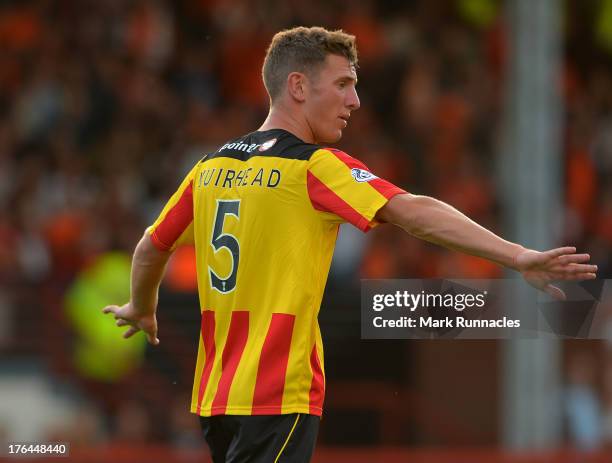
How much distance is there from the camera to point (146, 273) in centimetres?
516

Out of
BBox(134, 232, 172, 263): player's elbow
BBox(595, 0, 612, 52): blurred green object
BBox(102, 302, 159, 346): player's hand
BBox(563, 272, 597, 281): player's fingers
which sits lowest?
BBox(563, 272, 597, 281): player's fingers

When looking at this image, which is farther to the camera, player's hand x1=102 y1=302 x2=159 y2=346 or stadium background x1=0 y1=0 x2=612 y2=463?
stadium background x1=0 y1=0 x2=612 y2=463

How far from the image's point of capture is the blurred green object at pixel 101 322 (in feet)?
37.1

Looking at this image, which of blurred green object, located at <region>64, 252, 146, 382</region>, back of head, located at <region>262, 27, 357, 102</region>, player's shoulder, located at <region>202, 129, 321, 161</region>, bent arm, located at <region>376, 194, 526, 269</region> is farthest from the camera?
blurred green object, located at <region>64, 252, 146, 382</region>

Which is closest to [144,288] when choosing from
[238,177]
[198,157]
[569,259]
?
[238,177]

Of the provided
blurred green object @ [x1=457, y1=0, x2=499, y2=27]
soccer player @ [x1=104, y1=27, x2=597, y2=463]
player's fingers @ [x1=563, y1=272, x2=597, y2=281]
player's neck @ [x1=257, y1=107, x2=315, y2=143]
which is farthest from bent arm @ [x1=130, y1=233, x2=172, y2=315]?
blurred green object @ [x1=457, y1=0, x2=499, y2=27]

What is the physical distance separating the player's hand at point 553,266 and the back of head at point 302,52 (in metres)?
0.99

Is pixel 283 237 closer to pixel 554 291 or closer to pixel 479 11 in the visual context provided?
pixel 554 291

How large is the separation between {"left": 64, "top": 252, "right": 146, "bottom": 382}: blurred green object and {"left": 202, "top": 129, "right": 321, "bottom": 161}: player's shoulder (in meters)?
6.58

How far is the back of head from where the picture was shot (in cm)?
473

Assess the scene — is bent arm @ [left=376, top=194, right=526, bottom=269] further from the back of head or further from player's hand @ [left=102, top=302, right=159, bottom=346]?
player's hand @ [left=102, top=302, right=159, bottom=346]

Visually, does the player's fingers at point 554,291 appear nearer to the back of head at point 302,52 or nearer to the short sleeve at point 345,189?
the short sleeve at point 345,189

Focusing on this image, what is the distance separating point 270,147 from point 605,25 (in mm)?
11394

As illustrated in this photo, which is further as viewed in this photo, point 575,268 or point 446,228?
point 446,228
